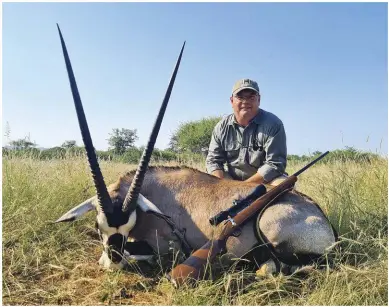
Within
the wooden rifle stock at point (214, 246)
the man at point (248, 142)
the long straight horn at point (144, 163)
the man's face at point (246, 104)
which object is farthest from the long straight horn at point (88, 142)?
the man's face at point (246, 104)

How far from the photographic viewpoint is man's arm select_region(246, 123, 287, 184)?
486 centimetres

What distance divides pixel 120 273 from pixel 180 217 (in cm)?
83

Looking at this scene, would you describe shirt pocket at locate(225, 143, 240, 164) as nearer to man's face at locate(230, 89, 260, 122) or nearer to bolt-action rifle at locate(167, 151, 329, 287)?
man's face at locate(230, 89, 260, 122)

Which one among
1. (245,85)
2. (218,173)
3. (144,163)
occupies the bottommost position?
(218,173)

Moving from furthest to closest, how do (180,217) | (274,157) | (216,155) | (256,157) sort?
(216,155)
(256,157)
(274,157)
(180,217)

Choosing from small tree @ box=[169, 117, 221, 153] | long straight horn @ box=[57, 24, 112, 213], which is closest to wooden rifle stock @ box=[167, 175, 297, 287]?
long straight horn @ box=[57, 24, 112, 213]

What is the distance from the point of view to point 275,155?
497 cm

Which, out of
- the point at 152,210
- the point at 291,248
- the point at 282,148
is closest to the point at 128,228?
the point at 152,210

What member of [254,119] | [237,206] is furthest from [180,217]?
[254,119]

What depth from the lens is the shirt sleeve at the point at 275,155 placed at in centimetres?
486

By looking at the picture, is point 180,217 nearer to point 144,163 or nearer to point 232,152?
point 144,163

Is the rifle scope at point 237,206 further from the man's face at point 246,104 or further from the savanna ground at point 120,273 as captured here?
the man's face at point 246,104

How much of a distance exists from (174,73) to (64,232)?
205cm

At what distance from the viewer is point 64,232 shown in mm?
4230
